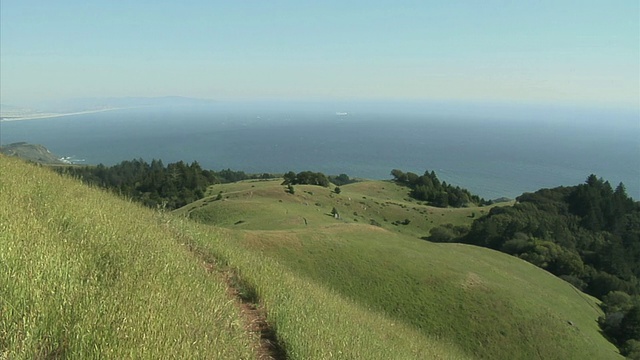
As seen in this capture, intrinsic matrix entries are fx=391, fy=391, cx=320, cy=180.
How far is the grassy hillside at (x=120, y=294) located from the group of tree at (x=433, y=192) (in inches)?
3952

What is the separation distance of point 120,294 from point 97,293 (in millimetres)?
214

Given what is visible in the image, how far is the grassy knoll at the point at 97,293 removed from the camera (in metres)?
3.25

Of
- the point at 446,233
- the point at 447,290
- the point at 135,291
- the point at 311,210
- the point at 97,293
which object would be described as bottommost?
the point at 446,233

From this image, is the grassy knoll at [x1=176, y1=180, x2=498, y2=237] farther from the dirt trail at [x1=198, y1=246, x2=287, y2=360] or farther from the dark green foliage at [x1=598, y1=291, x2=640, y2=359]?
the dark green foliage at [x1=598, y1=291, x2=640, y2=359]

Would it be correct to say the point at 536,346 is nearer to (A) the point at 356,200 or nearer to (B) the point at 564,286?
(B) the point at 564,286

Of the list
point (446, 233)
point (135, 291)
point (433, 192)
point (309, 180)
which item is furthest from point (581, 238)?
point (135, 291)

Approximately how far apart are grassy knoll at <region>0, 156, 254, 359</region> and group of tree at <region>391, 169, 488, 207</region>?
102335 millimetres

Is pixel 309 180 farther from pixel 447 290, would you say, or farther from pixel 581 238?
pixel 447 290

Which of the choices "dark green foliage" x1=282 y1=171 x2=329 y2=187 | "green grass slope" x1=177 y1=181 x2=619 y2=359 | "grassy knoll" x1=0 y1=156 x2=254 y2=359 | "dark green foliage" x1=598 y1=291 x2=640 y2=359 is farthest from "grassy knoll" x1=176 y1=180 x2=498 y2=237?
"dark green foliage" x1=598 y1=291 x2=640 y2=359

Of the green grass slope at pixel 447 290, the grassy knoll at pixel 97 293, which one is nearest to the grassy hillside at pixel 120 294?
the grassy knoll at pixel 97 293

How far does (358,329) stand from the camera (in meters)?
8.48

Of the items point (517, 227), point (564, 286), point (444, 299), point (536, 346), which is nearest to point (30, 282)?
point (444, 299)

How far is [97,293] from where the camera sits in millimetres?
4012

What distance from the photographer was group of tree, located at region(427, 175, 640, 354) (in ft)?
169
